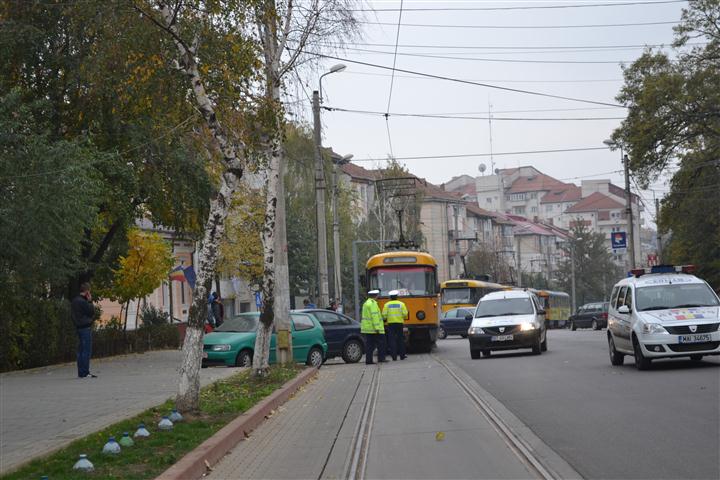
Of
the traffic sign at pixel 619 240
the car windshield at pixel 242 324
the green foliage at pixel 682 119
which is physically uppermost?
the green foliage at pixel 682 119

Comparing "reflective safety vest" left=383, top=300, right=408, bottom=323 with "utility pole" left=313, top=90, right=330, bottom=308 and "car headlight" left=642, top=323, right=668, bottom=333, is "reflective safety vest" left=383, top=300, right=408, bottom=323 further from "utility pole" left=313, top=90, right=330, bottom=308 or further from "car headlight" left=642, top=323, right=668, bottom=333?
"car headlight" left=642, top=323, right=668, bottom=333

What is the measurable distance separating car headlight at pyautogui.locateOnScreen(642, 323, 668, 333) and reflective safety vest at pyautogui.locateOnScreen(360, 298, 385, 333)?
355 inches

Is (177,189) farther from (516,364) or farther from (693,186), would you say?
(693,186)

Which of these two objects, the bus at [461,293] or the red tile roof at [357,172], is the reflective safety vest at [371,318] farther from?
the red tile roof at [357,172]

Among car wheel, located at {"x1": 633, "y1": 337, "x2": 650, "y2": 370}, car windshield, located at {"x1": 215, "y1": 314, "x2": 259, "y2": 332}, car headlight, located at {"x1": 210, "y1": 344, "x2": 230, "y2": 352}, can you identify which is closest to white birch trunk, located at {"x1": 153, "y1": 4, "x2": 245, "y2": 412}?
car wheel, located at {"x1": 633, "y1": 337, "x2": 650, "y2": 370}

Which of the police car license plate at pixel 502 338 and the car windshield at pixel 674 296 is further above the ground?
the car windshield at pixel 674 296

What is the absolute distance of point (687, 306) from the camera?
19156 millimetres

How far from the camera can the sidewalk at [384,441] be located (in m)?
9.45

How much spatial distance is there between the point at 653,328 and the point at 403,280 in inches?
602

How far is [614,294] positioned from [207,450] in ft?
43.3

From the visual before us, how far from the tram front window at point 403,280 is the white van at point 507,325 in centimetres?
496

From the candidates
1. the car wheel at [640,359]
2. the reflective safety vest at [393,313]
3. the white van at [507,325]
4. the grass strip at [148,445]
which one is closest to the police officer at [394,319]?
the reflective safety vest at [393,313]

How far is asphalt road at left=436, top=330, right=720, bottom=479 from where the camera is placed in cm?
909

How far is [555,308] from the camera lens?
7300 centimetres
